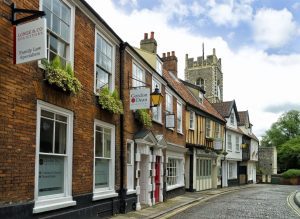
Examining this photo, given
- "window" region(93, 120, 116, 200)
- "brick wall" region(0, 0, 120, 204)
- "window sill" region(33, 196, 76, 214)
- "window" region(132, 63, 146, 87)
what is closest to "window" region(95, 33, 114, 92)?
"window" region(93, 120, 116, 200)

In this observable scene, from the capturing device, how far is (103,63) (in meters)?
13.3

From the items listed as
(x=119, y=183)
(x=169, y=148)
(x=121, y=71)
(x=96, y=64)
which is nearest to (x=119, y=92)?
(x=121, y=71)

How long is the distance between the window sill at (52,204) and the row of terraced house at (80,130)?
22 mm

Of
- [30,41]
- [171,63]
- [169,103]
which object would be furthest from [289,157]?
[30,41]

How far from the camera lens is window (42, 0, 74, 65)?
9781 millimetres

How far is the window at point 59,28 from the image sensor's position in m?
9.78

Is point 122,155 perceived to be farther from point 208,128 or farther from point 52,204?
point 208,128

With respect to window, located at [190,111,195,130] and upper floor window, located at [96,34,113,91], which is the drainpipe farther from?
window, located at [190,111,195,130]

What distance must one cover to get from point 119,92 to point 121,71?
30.9 inches

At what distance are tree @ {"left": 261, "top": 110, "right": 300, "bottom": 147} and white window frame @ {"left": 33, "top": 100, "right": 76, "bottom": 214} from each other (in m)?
89.1

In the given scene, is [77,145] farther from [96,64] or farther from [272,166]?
[272,166]

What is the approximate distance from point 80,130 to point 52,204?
7.84ft

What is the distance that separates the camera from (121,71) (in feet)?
48.1

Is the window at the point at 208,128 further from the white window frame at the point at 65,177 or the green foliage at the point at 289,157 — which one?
the green foliage at the point at 289,157
